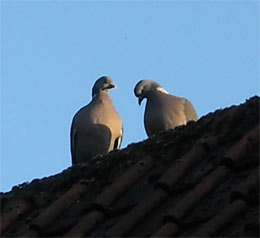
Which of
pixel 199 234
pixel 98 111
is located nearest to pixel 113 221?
pixel 199 234

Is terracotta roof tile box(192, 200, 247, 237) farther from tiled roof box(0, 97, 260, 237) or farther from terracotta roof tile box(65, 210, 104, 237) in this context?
terracotta roof tile box(65, 210, 104, 237)

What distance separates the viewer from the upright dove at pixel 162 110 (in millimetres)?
9086

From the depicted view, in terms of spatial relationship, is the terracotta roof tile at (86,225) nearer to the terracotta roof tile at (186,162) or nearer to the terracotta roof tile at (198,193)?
the terracotta roof tile at (186,162)

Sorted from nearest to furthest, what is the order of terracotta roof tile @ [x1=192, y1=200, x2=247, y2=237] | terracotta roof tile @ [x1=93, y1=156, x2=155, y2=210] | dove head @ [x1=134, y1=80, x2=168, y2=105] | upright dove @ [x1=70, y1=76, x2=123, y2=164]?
1. terracotta roof tile @ [x1=192, y1=200, x2=247, y2=237]
2. terracotta roof tile @ [x1=93, y1=156, x2=155, y2=210]
3. upright dove @ [x1=70, y1=76, x2=123, y2=164]
4. dove head @ [x1=134, y1=80, x2=168, y2=105]

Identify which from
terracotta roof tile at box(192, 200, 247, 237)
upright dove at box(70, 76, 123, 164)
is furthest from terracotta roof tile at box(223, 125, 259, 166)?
upright dove at box(70, 76, 123, 164)

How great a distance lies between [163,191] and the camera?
17.3 ft

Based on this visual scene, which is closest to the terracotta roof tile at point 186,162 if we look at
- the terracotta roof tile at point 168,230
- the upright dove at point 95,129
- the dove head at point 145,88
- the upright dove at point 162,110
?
the terracotta roof tile at point 168,230

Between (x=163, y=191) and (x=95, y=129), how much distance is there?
429 cm

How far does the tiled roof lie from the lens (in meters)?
4.74

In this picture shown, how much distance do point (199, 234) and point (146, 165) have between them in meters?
1.43

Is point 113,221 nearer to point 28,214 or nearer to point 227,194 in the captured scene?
point 227,194

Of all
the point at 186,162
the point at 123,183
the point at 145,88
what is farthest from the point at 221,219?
the point at 145,88

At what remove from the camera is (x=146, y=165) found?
5.88m

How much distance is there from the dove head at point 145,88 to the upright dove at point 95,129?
0.29 meters
